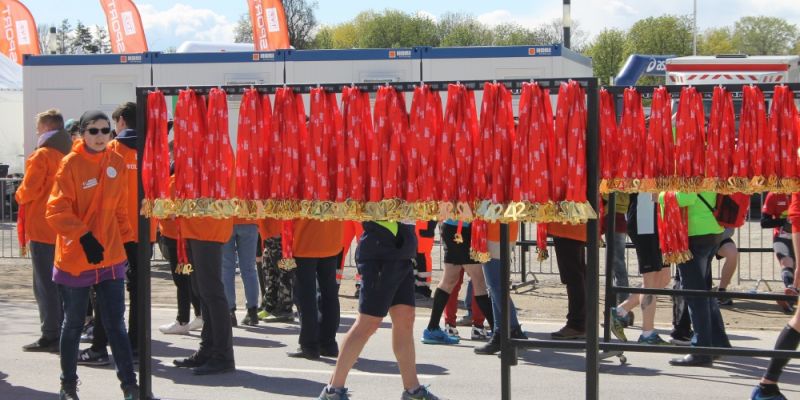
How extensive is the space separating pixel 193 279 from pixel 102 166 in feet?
5.24

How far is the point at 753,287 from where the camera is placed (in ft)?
40.8

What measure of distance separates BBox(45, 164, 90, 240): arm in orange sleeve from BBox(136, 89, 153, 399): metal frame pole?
0.42 metres

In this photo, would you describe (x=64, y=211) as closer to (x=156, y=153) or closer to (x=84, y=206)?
(x=84, y=206)

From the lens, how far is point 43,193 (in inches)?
307

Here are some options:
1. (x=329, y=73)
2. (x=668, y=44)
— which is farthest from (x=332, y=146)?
(x=668, y=44)

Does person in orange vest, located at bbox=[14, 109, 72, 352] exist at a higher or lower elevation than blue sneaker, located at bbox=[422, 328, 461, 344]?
higher

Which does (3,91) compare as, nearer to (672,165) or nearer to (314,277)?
(314,277)

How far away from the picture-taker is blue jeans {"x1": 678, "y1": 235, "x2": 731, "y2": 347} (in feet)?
25.3

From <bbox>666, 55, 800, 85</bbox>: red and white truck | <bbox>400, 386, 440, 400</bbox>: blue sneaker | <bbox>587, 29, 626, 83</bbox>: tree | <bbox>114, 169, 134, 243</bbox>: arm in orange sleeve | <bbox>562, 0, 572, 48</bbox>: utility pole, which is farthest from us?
<bbox>587, 29, 626, 83</bbox>: tree

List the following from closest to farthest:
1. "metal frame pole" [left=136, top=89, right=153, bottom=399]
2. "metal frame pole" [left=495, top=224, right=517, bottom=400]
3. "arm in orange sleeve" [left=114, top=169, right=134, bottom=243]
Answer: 1. "metal frame pole" [left=495, top=224, right=517, bottom=400]
2. "metal frame pole" [left=136, top=89, right=153, bottom=399]
3. "arm in orange sleeve" [left=114, top=169, right=134, bottom=243]

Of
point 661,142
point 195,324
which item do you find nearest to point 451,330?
point 195,324

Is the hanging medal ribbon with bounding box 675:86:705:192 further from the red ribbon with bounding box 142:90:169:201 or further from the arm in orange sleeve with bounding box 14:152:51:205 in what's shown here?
the arm in orange sleeve with bounding box 14:152:51:205

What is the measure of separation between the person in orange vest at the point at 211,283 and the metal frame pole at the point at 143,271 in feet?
3.45

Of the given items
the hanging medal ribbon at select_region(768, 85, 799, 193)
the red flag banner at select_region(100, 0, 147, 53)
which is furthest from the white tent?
the hanging medal ribbon at select_region(768, 85, 799, 193)
